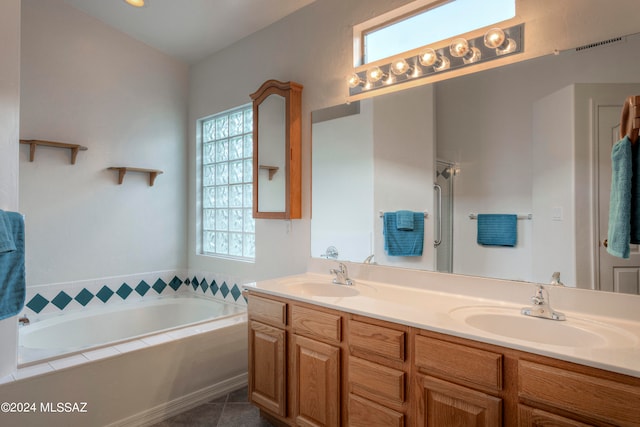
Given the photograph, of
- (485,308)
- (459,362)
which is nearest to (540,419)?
(459,362)

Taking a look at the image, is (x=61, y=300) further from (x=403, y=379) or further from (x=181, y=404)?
(x=403, y=379)

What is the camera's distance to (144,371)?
7.28ft

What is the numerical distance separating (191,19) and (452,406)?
3.17 m

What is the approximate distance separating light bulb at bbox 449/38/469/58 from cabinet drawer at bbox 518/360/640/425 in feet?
4.78

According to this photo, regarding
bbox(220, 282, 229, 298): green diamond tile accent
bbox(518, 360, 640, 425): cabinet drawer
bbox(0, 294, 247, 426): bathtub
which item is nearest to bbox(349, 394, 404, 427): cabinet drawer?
bbox(518, 360, 640, 425): cabinet drawer

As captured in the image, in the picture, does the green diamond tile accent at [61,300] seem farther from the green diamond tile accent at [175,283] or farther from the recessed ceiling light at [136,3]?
the recessed ceiling light at [136,3]

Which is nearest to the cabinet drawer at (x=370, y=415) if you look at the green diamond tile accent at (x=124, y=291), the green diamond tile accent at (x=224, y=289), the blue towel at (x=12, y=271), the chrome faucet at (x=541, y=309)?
the chrome faucet at (x=541, y=309)

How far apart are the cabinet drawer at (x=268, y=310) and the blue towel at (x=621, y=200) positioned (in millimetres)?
1481

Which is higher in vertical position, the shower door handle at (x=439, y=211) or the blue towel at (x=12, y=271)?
the shower door handle at (x=439, y=211)

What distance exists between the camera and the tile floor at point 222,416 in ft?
7.32

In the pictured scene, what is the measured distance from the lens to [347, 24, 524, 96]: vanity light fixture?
1.76 m

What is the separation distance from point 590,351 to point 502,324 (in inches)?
16.1

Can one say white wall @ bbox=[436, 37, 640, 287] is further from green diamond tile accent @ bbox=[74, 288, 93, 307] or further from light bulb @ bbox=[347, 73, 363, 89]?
green diamond tile accent @ bbox=[74, 288, 93, 307]

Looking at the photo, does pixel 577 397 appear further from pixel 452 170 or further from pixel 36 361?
pixel 36 361
